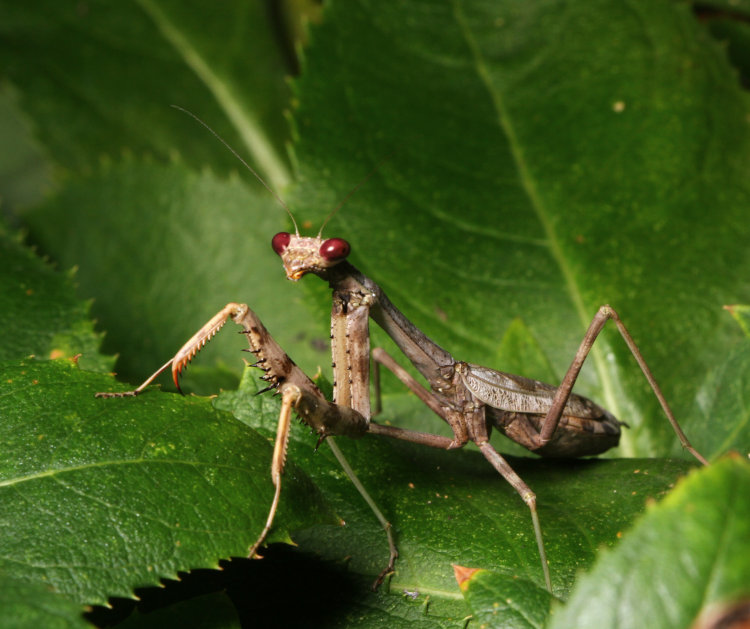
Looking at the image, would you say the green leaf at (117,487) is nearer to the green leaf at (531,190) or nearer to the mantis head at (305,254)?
the mantis head at (305,254)

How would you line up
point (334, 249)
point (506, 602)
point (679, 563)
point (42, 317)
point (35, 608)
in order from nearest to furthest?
point (679, 563) → point (35, 608) → point (506, 602) → point (334, 249) → point (42, 317)

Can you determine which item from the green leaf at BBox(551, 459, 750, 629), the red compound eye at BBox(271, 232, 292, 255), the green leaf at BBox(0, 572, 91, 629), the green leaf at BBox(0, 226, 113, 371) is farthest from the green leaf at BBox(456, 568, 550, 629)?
the green leaf at BBox(0, 226, 113, 371)

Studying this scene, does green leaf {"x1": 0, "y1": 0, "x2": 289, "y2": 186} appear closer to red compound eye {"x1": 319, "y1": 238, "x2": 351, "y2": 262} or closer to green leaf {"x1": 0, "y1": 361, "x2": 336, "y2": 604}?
red compound eye {"x1": 319, "y1": 238, "x2": 351, "y2": 262}

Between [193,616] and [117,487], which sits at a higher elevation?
[117,487]

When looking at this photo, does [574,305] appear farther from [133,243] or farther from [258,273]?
[133,243]

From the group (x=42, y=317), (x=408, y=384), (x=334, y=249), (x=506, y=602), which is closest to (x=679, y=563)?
(x=506, y=602)

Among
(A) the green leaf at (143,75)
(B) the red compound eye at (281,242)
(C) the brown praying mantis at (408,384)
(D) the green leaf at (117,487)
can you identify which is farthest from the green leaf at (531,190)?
(A) the green leaf at (143,75)

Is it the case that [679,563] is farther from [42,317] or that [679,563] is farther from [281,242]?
[42,317]
